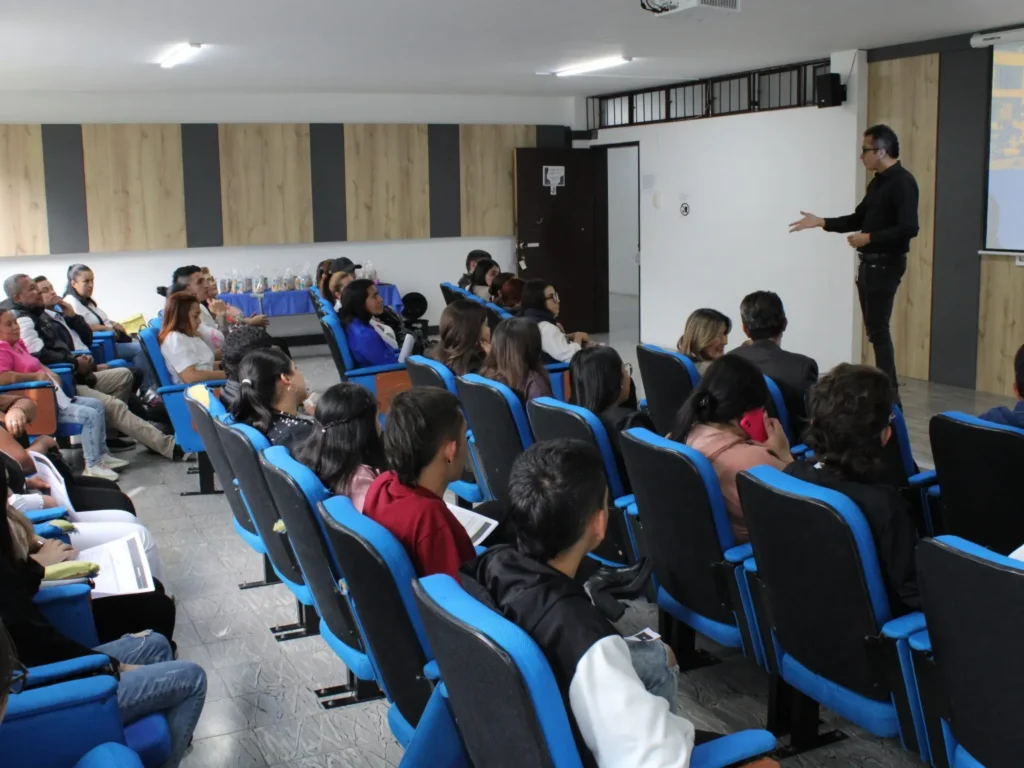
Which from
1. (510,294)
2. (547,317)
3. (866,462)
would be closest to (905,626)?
(866,462)

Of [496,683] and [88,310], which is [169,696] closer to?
[496,683]

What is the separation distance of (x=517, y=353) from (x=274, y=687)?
5.73 feet

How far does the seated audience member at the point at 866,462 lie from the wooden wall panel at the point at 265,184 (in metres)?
8.85

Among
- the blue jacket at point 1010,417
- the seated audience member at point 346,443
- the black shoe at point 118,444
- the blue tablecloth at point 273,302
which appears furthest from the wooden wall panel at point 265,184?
the blue jacket at point 1010,417

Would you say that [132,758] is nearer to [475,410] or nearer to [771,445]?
[771,445]

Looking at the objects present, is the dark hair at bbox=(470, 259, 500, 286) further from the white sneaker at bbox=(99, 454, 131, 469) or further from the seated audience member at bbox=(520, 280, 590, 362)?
the white sneaker at bbox=(99, 454, 131, 469)

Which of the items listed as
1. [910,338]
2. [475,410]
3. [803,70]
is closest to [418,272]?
→ [803,70]

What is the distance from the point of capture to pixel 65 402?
584 cm

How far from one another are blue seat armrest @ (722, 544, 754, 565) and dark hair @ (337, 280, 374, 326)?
3.98 meters

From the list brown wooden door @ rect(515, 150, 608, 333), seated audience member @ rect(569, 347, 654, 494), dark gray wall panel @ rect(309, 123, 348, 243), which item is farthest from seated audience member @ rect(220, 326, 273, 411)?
brown wooden door @ rect(515, 150, 608, 333)

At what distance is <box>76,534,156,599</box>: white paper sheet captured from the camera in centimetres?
299

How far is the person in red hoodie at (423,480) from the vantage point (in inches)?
91.7

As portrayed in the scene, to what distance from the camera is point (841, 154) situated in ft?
27.6

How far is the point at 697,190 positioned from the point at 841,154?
6.46 ft
